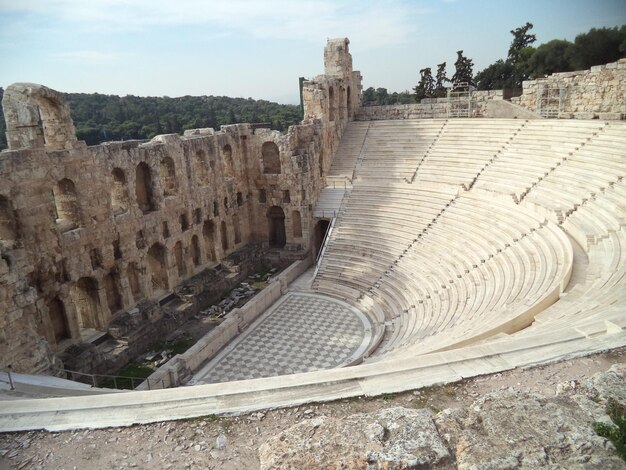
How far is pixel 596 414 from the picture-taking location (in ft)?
14.7

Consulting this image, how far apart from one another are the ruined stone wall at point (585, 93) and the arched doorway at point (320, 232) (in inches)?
503

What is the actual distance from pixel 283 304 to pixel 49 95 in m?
11.5

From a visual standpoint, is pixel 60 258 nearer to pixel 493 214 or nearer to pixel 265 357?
pixel 265 357

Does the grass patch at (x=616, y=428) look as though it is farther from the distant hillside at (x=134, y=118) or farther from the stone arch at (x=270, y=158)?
the distant hillside at (x=134, y=118)

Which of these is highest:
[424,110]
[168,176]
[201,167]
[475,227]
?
[424,110]

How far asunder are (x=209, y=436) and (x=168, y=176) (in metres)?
16.0

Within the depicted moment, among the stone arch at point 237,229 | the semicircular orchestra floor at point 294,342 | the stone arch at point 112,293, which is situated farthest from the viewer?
the stone arch at point 237,229

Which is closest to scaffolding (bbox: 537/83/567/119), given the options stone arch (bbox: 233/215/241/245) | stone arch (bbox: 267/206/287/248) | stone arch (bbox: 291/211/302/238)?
stone arch (bbox: 291/211/302/238)

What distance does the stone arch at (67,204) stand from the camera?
590 inches

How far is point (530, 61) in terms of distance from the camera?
119 ft

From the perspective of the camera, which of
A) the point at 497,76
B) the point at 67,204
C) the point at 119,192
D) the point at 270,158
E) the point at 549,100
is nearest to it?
the point at 67,204

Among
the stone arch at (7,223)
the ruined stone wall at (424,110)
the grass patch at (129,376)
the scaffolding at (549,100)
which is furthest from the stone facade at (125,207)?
the scaffolding at (549,100)

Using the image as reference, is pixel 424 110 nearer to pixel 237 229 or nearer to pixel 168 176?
pixel 237 229

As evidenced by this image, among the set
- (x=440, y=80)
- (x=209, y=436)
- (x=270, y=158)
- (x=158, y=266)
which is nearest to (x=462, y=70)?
(x=440, y=80)
